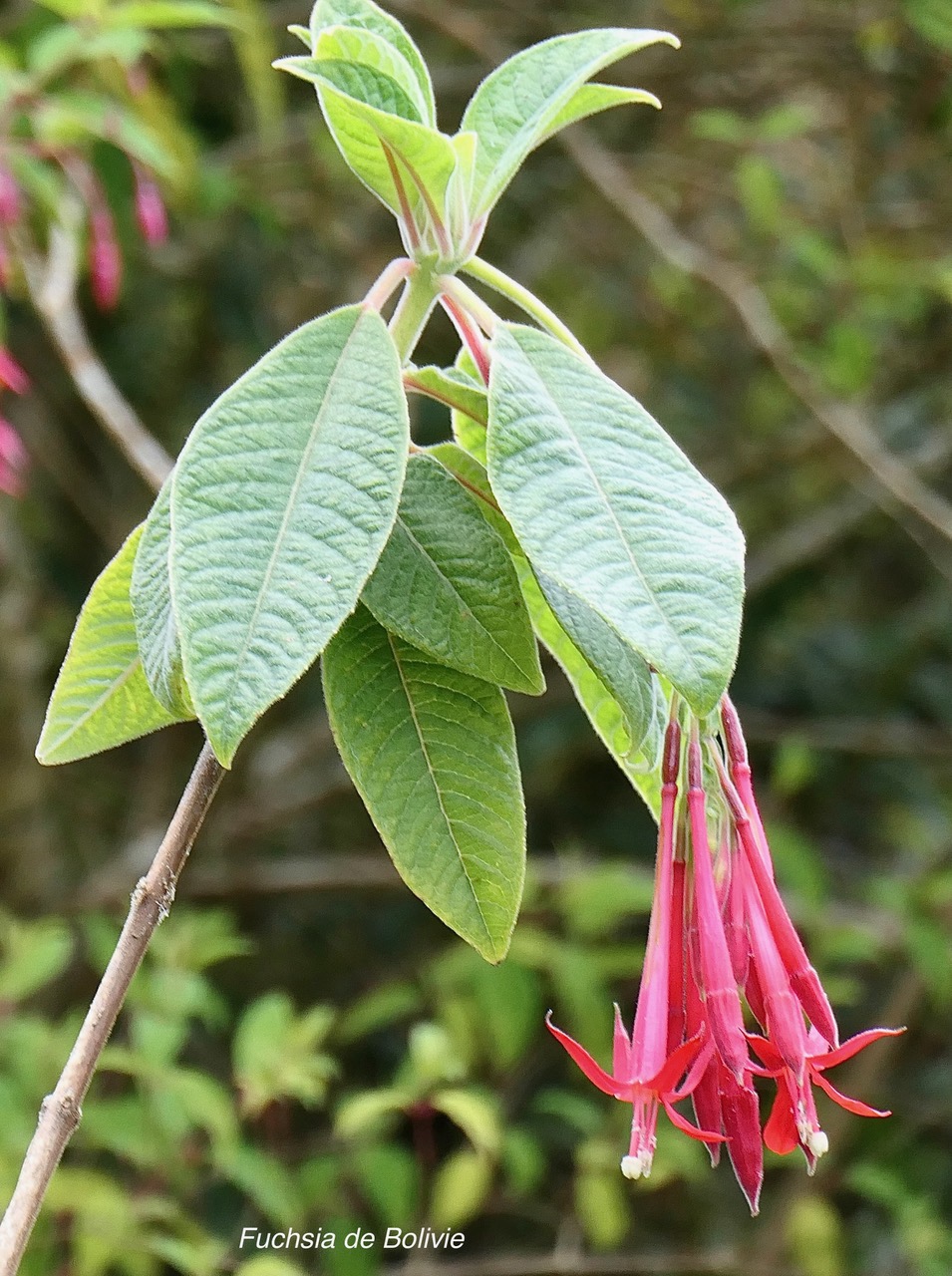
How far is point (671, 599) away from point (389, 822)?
0.14 meters

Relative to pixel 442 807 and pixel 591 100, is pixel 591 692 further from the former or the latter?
pixel 591 100

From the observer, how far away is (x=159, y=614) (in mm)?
468

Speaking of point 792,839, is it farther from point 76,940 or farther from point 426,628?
point 426,628

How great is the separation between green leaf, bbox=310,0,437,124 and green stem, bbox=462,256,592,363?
2.9 inches

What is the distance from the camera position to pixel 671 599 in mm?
418

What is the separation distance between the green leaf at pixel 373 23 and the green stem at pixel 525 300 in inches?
2.9

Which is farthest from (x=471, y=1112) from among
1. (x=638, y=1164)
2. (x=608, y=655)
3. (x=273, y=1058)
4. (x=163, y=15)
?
(x=163, y=15)

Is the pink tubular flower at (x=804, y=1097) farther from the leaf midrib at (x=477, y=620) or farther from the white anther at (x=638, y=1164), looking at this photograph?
the leaf midrib at (x=477, y=620)

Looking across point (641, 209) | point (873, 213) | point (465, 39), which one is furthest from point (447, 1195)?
point (873, 213)

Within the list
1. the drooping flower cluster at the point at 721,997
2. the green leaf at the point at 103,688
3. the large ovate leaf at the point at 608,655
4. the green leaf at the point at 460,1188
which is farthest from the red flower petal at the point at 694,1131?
the green leaf at the point at 460,1188

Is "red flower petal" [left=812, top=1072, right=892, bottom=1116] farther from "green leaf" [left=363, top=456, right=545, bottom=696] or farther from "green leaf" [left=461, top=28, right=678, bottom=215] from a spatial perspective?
"green leaf" [left=461, top=28, right=678, bottom=215]

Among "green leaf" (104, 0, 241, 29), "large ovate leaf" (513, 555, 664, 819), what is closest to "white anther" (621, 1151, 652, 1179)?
"large ovate leaf" (513, 555, 664, 819)

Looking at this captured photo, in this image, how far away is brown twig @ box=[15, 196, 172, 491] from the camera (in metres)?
1.13

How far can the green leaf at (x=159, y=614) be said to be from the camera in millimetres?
450
